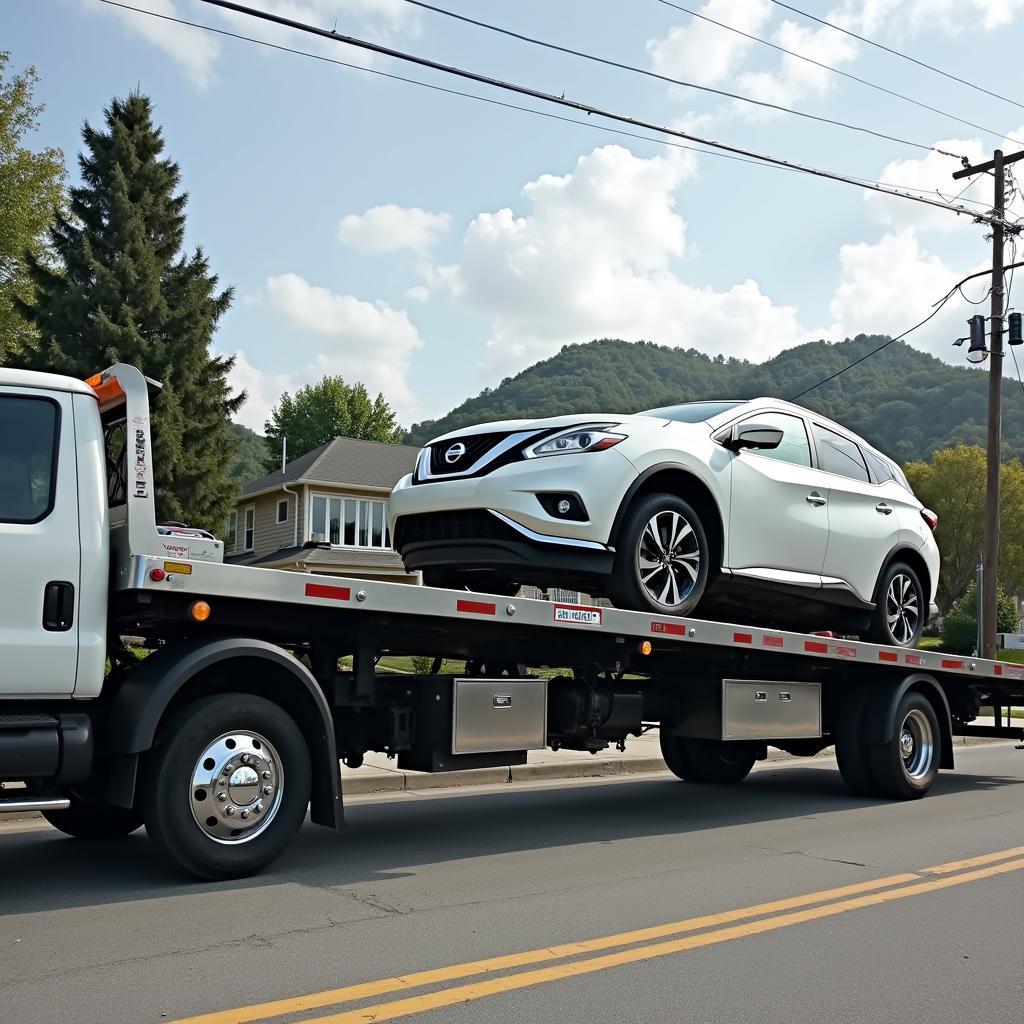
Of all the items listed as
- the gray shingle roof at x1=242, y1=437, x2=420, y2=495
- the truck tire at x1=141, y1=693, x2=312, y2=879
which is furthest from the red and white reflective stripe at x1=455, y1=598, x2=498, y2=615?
the gray shingle roof at x1=242, y1=437, x2=420, y2=495

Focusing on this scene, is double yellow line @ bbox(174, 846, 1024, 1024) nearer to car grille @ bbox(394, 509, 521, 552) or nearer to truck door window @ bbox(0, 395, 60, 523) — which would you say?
truck door window @ bbox(0, 395, 60, 523)

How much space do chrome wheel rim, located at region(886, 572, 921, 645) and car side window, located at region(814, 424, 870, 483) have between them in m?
0.97

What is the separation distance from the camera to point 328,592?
5.91 meters

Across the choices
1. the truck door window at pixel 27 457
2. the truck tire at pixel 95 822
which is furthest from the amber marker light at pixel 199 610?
the truck tire at pixel 95 822

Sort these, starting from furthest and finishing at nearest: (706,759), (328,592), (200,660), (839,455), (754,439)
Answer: (706,759)
(839,455)
(754,439)
(328,592)
(200,660)

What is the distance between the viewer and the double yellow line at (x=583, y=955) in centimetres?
395

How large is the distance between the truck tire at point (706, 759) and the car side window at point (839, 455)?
2754mm

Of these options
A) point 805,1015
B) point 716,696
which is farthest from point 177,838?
point 716,696

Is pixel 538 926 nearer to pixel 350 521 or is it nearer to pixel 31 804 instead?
Answer: pixel 31 804

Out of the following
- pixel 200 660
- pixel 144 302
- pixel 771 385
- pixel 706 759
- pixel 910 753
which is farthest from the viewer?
pixel 771 385

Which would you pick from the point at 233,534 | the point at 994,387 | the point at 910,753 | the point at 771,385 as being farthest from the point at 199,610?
the point at 771,385

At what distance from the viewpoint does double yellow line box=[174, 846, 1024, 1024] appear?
13.0 ft

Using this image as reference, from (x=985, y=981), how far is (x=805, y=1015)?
95 centimetres

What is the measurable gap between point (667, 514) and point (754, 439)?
97 cm
